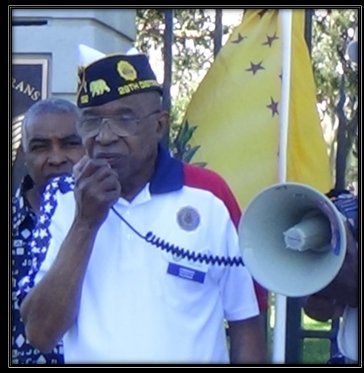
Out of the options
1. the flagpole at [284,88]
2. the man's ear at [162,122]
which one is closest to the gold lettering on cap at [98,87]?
the man's ear at [162,122]

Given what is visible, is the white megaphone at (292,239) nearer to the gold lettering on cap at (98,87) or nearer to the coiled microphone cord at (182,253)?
the coiled microphone cord at (182,253)

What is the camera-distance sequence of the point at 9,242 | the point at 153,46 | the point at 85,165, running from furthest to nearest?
1. the point at 153,46
2. the point at 9,242
3. the point at 85,165

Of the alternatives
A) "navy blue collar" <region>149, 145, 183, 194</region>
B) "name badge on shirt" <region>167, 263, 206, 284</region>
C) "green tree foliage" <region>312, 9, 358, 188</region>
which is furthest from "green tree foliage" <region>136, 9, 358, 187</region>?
"name badge on shirt" <region>167, 263, 206, 284</region>

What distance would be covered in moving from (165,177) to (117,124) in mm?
205

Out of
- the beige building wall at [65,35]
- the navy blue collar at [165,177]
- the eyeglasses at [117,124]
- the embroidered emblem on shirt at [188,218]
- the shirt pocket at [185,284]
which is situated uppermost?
the beige building wall at [65,35]

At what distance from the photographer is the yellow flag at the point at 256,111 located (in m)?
3.58

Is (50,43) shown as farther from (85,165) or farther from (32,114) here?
(85,165)

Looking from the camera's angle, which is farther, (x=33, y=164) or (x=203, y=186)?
(x=33, y=164)

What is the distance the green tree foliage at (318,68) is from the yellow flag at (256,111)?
0.06 metres

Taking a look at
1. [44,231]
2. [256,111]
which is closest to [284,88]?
[256,111]

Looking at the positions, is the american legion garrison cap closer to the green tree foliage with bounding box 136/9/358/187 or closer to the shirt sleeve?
the shirt sleeve

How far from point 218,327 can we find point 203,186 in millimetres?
406

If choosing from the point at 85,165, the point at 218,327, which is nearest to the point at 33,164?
the point at 85,165

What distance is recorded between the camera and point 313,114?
12.0 feet
